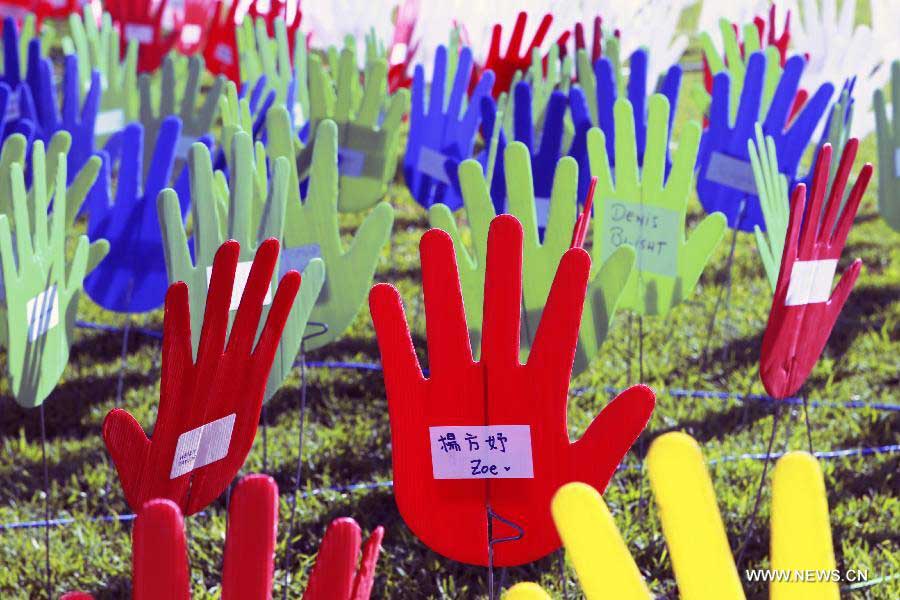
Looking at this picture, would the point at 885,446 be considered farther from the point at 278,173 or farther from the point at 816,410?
the point at 278,173

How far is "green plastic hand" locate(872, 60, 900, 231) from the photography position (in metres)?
2.60

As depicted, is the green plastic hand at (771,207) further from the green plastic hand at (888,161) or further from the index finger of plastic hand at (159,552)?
the index finger of plastic hand at (159,552)

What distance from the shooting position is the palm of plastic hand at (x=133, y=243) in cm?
218

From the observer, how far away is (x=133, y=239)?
2178 mm

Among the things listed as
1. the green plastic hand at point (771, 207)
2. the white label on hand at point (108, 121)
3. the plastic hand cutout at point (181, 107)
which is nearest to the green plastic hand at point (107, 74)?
the white label on hand at point (108, 121)

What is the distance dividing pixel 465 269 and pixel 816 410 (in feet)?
4.21

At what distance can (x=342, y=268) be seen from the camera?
6.02ft

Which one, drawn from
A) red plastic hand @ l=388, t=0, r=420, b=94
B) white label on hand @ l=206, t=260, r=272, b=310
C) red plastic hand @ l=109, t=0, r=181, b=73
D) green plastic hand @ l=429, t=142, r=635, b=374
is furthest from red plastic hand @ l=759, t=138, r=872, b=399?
red plastic hand @ l=109, t=0, r=181, b=73

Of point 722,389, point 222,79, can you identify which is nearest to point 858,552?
point 722,389

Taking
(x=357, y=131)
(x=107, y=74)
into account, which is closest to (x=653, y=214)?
(x=357, y=131)

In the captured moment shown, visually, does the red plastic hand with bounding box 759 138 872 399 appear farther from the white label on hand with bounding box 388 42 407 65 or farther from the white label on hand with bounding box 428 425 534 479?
the white label on hand with bounding box 388 42 407 65

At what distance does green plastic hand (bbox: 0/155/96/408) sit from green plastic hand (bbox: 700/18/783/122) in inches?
59.8

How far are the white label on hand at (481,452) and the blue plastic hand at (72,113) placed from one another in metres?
1.48

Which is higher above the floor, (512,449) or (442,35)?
(442,35)
